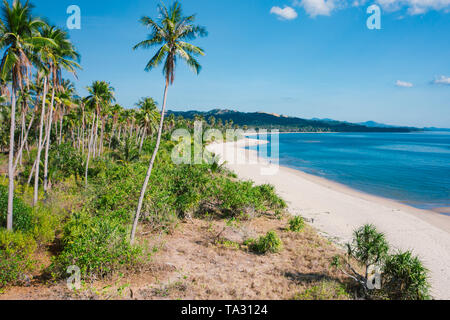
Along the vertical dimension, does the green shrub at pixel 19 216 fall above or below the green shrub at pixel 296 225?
above

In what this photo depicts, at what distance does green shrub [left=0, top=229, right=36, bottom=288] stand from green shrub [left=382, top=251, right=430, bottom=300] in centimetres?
1337

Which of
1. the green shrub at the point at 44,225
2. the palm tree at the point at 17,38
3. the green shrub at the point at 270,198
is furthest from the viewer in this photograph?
the green shrub at the point at 270,198

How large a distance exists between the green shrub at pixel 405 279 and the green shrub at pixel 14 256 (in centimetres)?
1337

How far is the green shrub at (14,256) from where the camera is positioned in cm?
859

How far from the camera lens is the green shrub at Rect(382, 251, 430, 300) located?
7809mm

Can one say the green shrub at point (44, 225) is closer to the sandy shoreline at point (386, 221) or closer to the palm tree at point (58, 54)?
the palm tree at point (58, 54)

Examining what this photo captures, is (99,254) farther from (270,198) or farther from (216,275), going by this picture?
(270,198)

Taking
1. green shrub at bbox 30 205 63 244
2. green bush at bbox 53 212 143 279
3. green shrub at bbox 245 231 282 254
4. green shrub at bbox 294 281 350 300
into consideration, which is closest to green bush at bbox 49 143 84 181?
green shrub at bbox 30 205 63 244

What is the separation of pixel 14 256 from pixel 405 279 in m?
14.5

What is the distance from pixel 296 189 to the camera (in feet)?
92.7

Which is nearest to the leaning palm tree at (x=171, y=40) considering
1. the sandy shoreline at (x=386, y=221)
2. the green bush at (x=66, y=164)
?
the sandy shoreline at (x=386, y=221)

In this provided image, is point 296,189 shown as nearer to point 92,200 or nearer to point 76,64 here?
point 92,200
